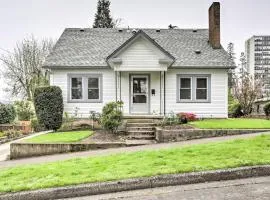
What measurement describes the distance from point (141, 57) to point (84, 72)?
363cm

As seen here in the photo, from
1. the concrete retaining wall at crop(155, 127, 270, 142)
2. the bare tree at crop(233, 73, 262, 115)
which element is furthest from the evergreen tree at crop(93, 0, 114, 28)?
the concrete retaining wall at crop(155, 127, 270, 142)

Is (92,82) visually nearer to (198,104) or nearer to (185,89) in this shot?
(185,89)

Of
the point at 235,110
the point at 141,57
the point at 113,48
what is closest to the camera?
the point at 141,57

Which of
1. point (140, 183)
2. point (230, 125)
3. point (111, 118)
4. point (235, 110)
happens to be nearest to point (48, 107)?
point (111, 118)

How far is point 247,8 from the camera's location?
24.0 metres

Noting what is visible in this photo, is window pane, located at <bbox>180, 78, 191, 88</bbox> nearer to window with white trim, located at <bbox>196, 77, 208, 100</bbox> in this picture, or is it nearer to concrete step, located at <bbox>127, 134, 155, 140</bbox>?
window with white trim, located at <bbox>196, 77, 208, 100</bbox>

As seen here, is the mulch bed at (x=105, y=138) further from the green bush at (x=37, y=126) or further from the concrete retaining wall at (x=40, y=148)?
the green bush at (x=37, y=126)

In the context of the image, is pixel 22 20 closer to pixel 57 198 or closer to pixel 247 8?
pixel 247 8

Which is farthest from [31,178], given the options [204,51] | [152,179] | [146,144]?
[204,51]

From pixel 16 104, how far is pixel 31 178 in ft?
56.5

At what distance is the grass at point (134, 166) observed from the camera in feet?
23.9

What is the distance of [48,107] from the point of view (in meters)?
18.8

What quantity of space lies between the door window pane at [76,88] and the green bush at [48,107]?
1.92 metres

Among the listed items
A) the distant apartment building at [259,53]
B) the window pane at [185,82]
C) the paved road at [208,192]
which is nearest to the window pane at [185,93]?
the window pane at [185,82]
